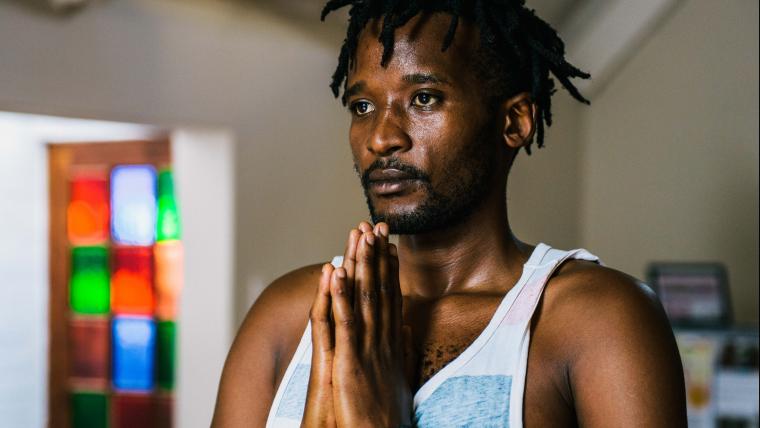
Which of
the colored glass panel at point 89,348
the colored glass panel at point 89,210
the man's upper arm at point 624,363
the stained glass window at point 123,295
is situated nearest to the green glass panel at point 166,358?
the stained glass window at point 123,295

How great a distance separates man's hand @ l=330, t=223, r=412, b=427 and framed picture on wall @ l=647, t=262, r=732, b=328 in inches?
86.3

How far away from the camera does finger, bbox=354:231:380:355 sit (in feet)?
3.77

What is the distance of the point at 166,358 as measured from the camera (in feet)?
10.3

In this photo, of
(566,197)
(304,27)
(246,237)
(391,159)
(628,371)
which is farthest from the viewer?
(566,197)

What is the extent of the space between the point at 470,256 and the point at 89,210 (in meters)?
2.35

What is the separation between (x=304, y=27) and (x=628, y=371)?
1725 mm

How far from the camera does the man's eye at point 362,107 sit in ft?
4.25

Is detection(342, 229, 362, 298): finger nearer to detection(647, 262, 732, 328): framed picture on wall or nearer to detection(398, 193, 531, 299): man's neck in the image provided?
detection(398, 193, 531, 299): man's neck

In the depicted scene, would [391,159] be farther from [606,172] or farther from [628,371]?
[606,172]

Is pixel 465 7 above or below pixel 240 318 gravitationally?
above

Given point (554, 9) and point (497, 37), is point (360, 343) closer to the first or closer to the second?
point (497, 37)

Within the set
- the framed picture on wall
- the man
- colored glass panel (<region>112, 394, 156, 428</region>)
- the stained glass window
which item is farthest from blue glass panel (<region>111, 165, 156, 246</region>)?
the man

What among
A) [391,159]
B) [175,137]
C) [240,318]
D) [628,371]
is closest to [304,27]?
[175,137]

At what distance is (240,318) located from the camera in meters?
2.42
